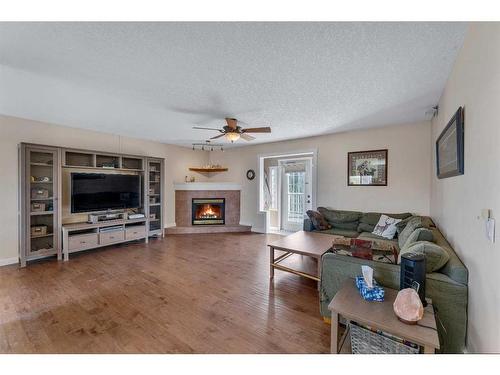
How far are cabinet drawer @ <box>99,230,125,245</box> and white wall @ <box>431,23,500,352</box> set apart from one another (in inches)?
193

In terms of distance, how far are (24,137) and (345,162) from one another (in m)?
5.78

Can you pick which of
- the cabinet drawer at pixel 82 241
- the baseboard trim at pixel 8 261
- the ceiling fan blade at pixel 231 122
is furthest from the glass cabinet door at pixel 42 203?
the ceiling fan blade at pixel 231 122

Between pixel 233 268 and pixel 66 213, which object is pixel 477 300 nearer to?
pixel 233 268

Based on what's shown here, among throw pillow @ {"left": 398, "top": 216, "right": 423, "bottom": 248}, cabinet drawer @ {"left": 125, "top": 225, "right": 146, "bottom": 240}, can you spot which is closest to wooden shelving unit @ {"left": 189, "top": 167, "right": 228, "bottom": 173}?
cabinet drawer @ {"left": 125, "top": 225, "right": 146, "bottom": 240}

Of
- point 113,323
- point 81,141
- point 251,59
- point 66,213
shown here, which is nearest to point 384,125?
point 251,59

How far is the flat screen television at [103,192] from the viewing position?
3.83 metres

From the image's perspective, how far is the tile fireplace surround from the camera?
5758mm

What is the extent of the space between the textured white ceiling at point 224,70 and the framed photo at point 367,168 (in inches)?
33.2

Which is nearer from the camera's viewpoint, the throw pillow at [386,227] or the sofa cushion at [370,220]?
the throw pillow at [386,227]

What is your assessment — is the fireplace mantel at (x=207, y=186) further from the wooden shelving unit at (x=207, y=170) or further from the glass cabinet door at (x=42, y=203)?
the glass cabinet door at (x=42, y=203)

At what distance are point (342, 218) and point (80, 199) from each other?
492 centimetres

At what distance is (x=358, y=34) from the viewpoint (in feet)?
4.92

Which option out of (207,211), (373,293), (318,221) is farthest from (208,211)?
(373,293)

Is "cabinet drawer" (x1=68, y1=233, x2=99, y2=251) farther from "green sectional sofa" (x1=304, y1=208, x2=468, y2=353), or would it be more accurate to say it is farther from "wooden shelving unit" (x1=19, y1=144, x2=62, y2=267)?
"green sectional sofa" (x1=304, y1=208, x2=468, y2=353)
